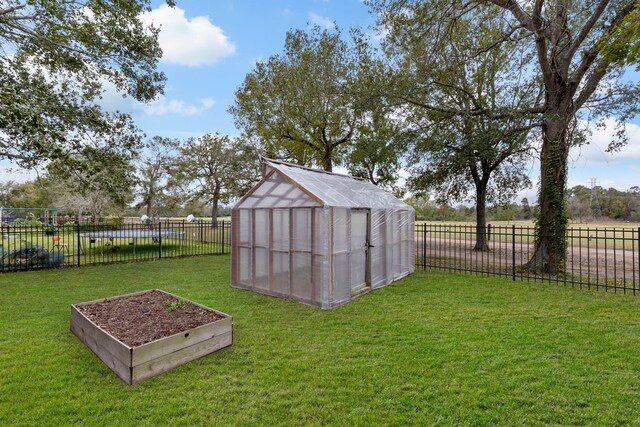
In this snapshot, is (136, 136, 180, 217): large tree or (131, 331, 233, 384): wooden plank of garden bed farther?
(136, 136, 180, 217): large tree

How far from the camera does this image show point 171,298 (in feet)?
15.6

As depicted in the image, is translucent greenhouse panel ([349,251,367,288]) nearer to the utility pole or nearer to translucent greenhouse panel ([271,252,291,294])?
translucent greenhouse panel ([271,252,291,294])

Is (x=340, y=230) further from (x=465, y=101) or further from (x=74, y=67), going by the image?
(x=74, y=67)

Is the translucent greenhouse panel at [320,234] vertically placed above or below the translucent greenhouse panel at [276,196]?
below

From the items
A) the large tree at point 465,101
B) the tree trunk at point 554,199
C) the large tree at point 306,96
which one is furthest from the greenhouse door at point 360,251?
the large tree at point 306,96

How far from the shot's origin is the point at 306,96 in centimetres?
1308

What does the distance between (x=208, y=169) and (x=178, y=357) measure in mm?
26236

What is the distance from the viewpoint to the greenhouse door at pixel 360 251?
6168 millimetres

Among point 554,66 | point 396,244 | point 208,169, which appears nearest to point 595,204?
point 554,66

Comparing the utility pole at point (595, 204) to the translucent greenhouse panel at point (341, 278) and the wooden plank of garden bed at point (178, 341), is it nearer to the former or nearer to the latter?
the translucent greenhouse panel at point (341, 278)

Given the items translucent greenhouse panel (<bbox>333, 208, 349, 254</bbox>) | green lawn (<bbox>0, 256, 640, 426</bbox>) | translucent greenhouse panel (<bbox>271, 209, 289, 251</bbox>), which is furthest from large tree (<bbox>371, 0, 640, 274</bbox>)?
translucent greenhouse panel (<bbox>271, 209, 289, 251</bbox>)

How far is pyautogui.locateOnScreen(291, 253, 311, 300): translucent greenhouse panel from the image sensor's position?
564 centimetres

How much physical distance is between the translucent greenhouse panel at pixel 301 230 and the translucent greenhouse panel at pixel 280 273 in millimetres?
403

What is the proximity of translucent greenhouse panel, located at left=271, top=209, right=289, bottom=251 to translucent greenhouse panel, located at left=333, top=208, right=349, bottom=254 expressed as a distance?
1.06 meters
